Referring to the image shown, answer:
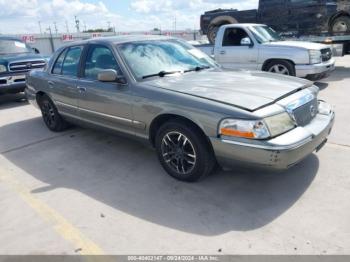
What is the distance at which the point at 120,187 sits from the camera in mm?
4016

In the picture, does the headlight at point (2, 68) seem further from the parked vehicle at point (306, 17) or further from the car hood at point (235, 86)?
the parked vehicle at point (306, 17)

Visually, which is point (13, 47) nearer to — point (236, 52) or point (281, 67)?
point (236, 52)

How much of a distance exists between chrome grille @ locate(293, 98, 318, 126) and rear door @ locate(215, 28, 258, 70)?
5423 millimetres

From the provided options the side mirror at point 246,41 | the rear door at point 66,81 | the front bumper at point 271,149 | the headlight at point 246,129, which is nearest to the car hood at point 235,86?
the headlight at point 246,129

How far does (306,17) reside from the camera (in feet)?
39.9

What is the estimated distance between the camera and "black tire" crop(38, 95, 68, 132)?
607 cm

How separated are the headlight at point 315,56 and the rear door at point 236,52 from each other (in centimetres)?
141

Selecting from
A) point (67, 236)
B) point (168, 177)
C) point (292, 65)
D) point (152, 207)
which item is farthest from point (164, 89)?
point (292, 65)

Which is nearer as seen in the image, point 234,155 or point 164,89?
point 234,155

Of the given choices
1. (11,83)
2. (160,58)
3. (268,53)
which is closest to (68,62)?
(160,58)

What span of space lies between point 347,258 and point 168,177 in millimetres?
2149

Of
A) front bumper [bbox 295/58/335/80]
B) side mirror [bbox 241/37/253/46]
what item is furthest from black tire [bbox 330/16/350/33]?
side mirror [bbox 241/37/253/46]

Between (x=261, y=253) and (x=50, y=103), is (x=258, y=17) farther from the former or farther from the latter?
(x=261, y=253)

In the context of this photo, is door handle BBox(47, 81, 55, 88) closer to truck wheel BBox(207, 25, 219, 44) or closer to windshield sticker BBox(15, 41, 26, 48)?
windshield sticker BBox(15, 41, 26, 48)
